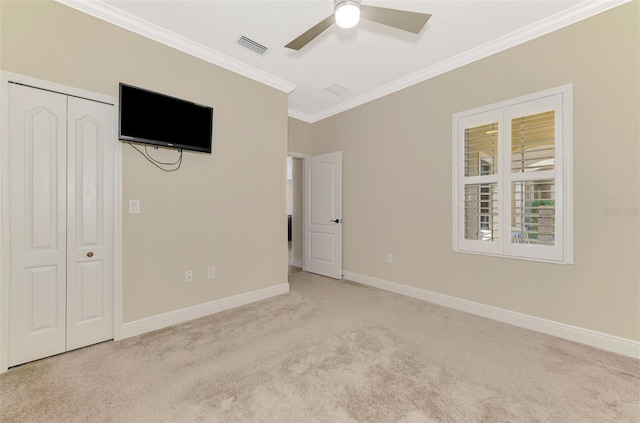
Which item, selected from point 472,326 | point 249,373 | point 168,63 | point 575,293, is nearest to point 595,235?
point 575,293

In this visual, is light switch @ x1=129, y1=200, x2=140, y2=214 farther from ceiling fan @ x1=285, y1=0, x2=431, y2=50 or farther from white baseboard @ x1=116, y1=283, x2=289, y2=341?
ceiling fan @ x1=285, y1=0, x2=431, y2=50

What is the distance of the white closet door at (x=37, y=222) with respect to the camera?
80.4 inches

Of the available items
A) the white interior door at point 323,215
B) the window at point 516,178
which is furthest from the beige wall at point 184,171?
the window at point 516,178

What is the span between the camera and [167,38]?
2736 mm

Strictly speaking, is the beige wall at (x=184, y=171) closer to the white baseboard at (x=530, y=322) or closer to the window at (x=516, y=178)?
the white baseboard at (x=530, y=322)

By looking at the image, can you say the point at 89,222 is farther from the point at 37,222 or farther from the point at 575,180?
the point at 575,180

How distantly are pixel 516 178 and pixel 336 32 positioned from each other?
2332mm

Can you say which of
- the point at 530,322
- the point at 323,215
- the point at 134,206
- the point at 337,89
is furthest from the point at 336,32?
the point at 530,322

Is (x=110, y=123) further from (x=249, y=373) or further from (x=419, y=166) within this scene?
(x=419, y=166)

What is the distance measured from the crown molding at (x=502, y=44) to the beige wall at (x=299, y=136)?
1020 millimetres

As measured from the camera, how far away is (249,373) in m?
1.98

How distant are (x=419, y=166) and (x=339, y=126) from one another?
1.67 m

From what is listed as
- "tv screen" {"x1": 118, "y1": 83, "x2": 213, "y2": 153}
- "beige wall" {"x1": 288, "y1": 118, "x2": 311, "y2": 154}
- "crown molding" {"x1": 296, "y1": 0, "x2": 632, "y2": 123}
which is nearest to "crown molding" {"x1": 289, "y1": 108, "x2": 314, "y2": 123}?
"beige wall" {"x1": 288, "y1": 118, "x2": 311, "y2": 154}

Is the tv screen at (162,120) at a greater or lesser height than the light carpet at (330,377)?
greater
